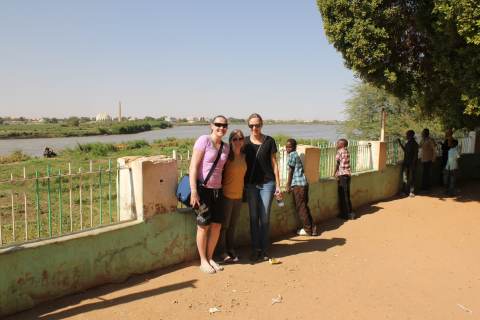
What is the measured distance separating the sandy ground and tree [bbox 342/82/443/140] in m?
18.2

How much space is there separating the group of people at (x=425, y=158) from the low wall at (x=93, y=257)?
17.8ft

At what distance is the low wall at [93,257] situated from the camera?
3.58 m

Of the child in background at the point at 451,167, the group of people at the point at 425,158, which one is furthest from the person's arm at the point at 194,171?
the child in background at the point at 451,167

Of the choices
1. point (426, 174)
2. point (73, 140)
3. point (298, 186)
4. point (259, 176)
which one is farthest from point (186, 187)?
point (73, 140)

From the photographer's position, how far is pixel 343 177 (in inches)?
292

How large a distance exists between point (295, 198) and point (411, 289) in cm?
240

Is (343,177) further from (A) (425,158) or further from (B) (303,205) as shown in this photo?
(A) (425,158)

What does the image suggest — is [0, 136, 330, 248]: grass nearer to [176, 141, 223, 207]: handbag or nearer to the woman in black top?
[176, 141, 223, 207]: handbag

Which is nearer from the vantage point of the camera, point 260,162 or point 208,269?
point 208,269

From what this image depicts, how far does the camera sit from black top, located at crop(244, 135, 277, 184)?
489 centimetres

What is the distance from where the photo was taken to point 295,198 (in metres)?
6.40

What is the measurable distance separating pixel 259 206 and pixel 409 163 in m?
5.82

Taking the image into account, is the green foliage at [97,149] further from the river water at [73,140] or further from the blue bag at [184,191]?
the blue bag at [184,191]

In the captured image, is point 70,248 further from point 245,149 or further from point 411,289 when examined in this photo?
point 411,289
